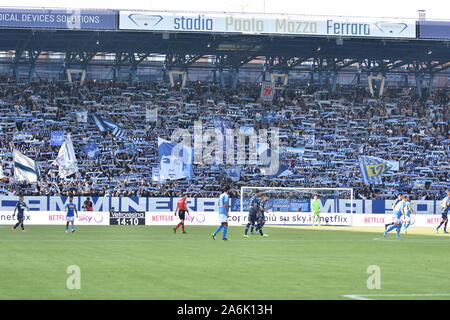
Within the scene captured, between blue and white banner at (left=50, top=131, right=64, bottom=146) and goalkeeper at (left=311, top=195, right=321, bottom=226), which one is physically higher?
blue and white banner at (left=50, top=131, right=64, bottom=146)

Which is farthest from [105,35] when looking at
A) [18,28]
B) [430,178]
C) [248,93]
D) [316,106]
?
[430,178]

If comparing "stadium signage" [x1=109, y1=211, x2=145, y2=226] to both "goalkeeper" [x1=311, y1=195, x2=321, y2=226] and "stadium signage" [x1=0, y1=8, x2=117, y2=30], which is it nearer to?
"goalkeeper" [x1=311, y1=195, x2=321, y2=226]

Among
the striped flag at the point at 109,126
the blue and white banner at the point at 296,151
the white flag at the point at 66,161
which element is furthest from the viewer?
the blue and white banner at the point at 296,151

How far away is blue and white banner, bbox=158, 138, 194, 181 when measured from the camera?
64.1m

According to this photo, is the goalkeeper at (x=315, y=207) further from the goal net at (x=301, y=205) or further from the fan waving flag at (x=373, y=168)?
the fan waving flag at (x=373, y=168)

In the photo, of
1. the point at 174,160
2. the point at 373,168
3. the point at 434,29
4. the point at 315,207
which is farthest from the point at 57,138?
the point at 434,29

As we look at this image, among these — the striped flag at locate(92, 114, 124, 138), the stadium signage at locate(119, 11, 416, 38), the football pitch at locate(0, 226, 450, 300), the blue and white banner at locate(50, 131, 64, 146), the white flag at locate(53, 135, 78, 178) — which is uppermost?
the stadium signage at locate(119, 11, 416, 38)

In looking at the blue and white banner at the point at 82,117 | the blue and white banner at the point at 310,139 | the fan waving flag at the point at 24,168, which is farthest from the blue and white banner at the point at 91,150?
the blue and white banner at the point at 310,139

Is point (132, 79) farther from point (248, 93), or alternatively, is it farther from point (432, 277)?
point (432, 277)

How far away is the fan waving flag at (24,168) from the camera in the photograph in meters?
60.9

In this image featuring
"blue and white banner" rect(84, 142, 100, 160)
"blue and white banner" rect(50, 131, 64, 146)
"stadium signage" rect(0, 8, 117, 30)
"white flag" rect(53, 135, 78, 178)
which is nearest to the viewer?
"stadium signage" rect(0, 8, 117, 30)

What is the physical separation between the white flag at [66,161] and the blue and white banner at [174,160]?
20.6 feet

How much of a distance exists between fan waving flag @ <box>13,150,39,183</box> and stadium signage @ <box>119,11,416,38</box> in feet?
37.5

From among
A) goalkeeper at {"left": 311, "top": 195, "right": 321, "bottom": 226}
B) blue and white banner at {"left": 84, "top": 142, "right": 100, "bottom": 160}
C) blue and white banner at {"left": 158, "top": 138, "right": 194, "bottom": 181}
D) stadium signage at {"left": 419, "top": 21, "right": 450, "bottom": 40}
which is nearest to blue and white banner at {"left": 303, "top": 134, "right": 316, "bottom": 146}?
blue and white banner at {"left": 158, "top": 138, "right": 194, "bottom": 181}
